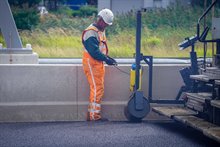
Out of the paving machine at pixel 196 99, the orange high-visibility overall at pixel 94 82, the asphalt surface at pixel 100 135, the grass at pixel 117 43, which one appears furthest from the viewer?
the grass at pixel 117 43

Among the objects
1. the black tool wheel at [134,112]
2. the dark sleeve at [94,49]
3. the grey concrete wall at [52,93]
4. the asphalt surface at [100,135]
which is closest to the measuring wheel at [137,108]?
the black tool wheel at [134,112]

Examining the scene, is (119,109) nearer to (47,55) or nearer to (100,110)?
(100,110)

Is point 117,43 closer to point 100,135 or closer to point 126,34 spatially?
point 126,34

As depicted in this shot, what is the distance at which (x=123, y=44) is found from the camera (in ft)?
105

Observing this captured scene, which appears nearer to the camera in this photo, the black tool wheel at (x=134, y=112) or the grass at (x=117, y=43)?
the black tool wheel at (x=134, y=112)

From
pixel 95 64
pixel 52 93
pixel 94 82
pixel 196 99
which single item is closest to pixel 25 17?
pixel 52 93

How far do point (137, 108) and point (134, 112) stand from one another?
91 mm

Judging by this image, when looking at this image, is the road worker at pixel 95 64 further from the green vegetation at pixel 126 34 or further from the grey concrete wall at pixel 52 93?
the green vegetation at pixel 126 34

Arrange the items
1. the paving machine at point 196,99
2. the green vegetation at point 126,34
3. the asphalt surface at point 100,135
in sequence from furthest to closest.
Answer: the green vegetation at point 126,34 → the paving machine at point 196,99 → the asphalt surface at point 100,135

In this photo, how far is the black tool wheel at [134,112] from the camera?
11750 millimetres

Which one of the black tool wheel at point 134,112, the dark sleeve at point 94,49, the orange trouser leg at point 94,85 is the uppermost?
the dark sleeve at point 94,49

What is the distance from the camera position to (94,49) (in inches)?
470

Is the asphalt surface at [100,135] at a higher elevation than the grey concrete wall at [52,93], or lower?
lower

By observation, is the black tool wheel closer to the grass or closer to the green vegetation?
the green vegetation
